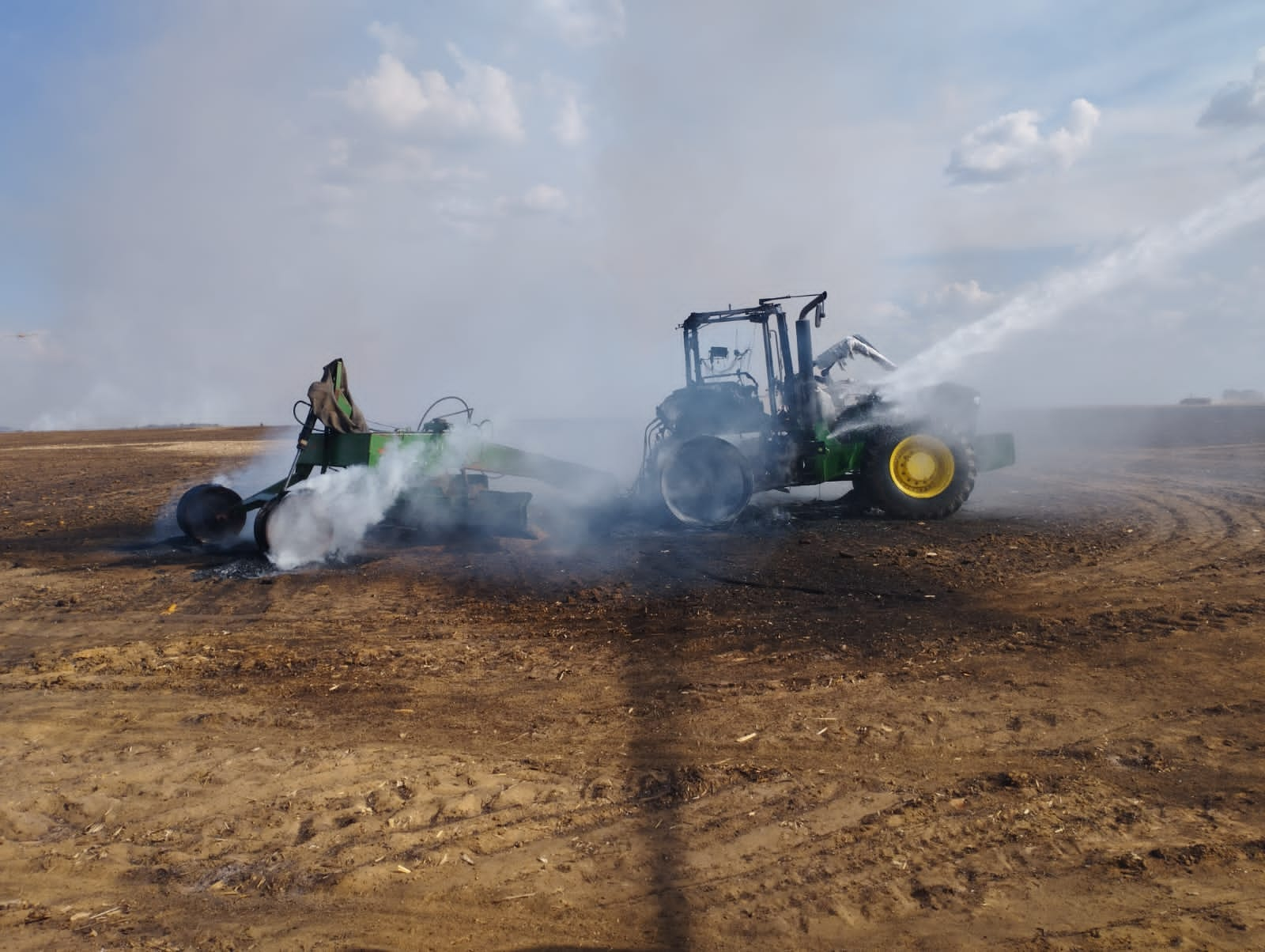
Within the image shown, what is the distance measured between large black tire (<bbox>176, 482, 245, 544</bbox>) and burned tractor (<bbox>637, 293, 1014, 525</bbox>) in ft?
19.6

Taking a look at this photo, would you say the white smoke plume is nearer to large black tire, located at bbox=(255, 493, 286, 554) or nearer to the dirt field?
large black tire, located at bbox=(255, 493, 286, 554)

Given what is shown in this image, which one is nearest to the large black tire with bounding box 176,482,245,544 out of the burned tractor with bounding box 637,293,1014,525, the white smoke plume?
the white smoke plume

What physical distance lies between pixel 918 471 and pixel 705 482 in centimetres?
312

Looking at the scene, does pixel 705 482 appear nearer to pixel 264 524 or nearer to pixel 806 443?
pixel 806 443

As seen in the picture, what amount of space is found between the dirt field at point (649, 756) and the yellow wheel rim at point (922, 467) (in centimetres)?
255

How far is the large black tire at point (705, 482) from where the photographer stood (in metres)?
12.8

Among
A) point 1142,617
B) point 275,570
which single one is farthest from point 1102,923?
point 275,570

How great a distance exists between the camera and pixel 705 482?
1309 centimetres

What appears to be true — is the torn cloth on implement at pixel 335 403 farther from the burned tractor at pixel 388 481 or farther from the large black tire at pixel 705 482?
the large black tire at pixel 705 482

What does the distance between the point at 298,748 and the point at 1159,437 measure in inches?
1283

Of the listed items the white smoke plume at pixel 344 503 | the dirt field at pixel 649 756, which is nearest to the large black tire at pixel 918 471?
the dirt field at pixel 649 756

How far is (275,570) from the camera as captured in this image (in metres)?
11.0

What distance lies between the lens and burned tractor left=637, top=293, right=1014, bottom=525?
13.0 meters

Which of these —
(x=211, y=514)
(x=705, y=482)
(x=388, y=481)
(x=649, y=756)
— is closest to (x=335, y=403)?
(x=388, y=481)
